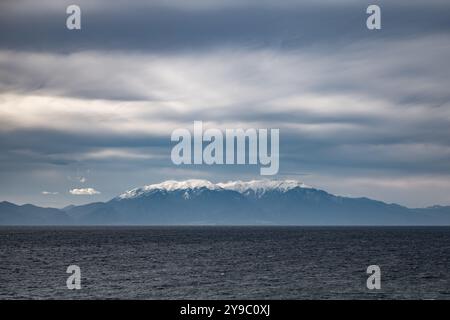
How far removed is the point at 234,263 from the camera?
354 ft

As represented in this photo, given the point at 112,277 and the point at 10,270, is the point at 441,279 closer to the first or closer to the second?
the point at 112,277

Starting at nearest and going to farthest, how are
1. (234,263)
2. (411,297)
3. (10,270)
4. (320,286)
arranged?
1. (411,297)
2. (320,286)
3. (10,270)
4. (234,263)
